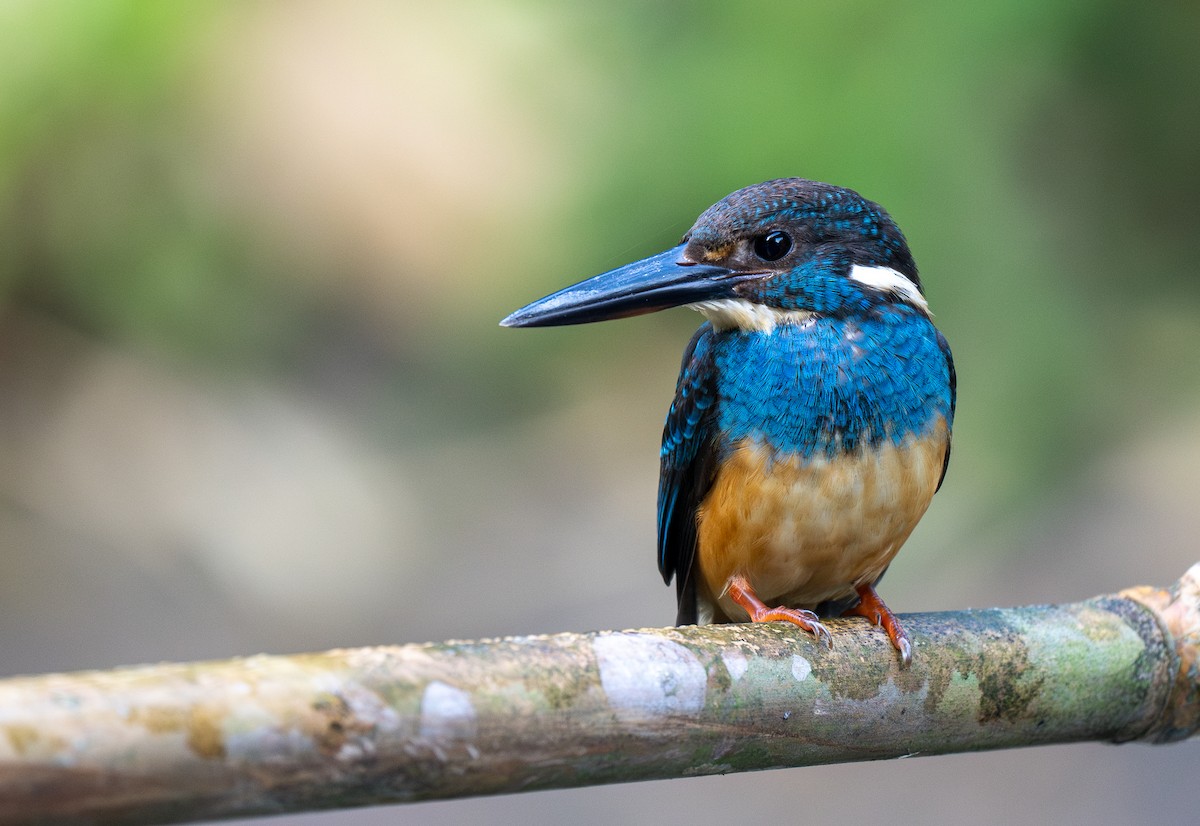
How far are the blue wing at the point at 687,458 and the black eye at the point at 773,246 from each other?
0.18 m

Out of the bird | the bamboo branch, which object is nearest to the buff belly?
the bird

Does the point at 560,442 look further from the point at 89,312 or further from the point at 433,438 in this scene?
the point at 89,312

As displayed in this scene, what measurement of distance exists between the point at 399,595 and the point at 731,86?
249 cm

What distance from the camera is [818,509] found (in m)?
2.11

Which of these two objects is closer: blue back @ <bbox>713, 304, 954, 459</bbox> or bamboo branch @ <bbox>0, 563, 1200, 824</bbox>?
bamboo branch @ <bbox>0, 563, 1200, 824</bbox>

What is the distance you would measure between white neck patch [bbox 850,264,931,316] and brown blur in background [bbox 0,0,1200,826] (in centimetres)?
261

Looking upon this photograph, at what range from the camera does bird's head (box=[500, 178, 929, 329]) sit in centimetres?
220

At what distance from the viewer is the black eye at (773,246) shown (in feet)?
7.27

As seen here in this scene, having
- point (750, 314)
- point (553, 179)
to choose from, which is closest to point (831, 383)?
point (750, 314)

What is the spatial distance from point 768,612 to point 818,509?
0.63 ft

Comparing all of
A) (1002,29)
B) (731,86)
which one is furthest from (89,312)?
(1002,29)

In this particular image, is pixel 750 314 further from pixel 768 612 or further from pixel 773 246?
pixel 768 612

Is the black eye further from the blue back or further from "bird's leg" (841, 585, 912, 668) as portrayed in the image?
"bird's leg" (841, 585, 912, 668)

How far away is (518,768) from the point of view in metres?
Result: 1.46
